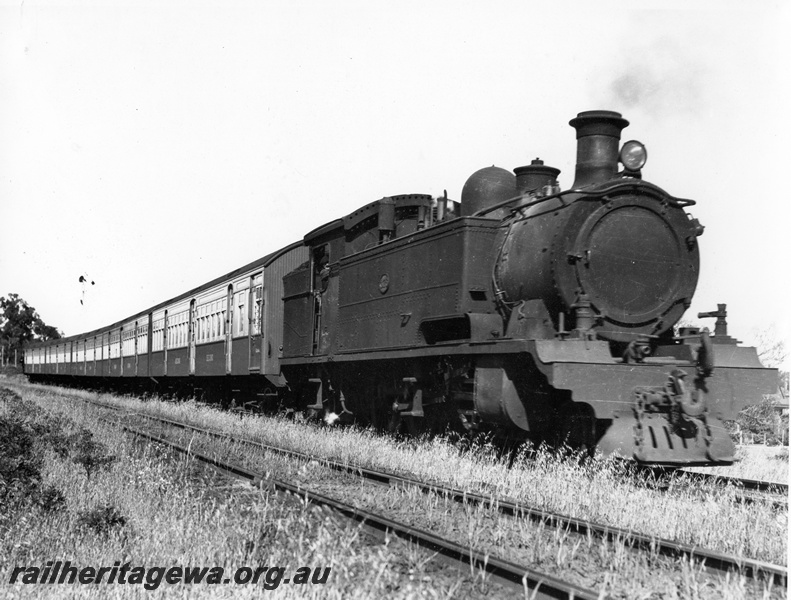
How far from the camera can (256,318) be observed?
1596 cm

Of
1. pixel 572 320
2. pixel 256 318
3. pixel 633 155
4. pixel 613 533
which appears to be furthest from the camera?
pixel 256 318

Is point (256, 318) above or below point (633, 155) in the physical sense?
below

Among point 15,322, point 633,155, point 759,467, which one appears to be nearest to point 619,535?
point 633,155

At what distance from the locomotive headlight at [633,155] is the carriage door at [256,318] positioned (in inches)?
344

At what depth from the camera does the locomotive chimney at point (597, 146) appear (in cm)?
856

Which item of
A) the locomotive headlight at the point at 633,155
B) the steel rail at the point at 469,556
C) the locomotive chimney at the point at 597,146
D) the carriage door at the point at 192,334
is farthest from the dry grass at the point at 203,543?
the carriage door at the point at 192,334

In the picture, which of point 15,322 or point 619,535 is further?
point 15,322

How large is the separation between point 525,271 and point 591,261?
2.32 ft

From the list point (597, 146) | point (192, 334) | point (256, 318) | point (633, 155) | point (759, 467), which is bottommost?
point (759, 467)

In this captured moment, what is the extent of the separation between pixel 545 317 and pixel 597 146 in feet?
6.38

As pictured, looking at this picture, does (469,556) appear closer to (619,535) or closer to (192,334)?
(619,535)

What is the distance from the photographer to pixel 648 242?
27.2 ft

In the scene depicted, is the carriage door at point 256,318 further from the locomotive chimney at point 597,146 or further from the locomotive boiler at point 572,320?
the locomotive chimney at point 597,146

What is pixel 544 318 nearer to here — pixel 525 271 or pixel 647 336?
pixel 525 271
